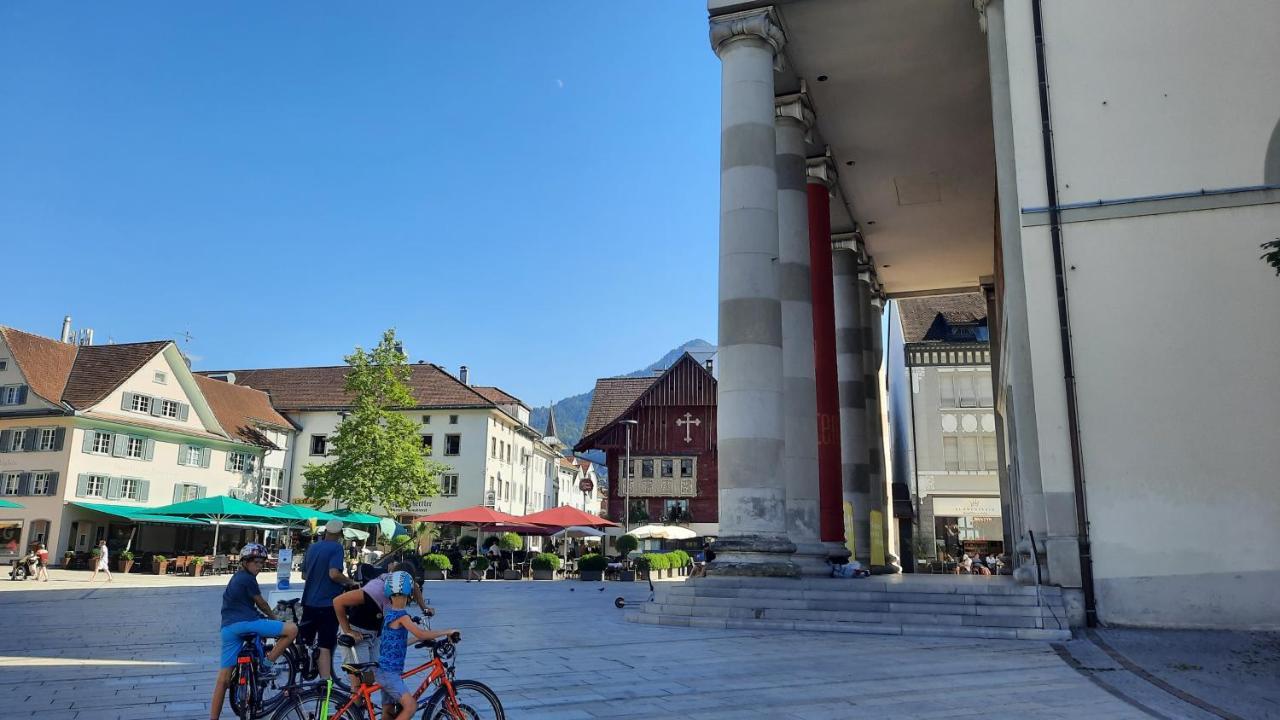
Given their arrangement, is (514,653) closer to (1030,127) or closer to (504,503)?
(1030,127)

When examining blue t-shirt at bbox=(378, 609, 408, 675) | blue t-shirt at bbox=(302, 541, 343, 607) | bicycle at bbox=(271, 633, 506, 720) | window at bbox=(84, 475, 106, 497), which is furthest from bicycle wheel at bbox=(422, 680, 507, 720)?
window at bbox=(84, 475, 106, 497)

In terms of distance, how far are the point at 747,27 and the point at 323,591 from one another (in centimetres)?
1524

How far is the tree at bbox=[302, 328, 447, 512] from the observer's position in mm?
43688

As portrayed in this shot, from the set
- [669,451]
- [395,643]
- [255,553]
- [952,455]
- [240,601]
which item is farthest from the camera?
[669,451]

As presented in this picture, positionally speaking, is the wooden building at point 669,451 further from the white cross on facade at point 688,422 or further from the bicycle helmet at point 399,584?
the bicycle helmet at point 399,584

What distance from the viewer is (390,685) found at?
567 cm

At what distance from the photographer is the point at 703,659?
35.4ft

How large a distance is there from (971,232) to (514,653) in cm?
2657

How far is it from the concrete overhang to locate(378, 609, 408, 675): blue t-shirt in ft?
55.3

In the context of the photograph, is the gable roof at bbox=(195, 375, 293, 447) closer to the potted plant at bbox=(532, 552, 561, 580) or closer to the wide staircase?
the potted plant at bbox=(532, 552, 561, 580)

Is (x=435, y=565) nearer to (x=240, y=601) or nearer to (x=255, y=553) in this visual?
(x=255, y=553)

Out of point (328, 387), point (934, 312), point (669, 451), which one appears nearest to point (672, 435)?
point (669, 451)

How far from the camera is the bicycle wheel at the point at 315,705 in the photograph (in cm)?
556

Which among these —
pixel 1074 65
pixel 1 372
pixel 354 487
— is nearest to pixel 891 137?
pixel 1074 65
